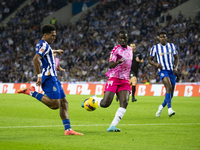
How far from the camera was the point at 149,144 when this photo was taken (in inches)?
232

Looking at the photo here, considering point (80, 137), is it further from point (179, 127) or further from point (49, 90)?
point (179, 127)

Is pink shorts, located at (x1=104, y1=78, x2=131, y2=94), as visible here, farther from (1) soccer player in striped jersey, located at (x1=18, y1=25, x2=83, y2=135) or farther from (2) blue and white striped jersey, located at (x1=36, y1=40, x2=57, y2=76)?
(2) blue and white striped jersey, located at (x1=36, y1=40, x2=57, y2=76)

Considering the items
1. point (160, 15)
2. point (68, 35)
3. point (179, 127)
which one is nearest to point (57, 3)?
point (68, 35)

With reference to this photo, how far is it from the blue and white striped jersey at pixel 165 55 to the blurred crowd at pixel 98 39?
14.9m

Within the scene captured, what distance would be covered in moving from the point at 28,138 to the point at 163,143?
244cm

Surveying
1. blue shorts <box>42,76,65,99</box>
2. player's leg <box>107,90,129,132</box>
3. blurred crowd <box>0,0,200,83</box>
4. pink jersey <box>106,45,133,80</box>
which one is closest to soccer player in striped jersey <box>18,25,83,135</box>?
blue shorts <box>42,76,65,99</box>

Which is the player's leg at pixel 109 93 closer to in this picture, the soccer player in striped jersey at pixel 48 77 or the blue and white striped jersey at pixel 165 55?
the soccer player in striped jersey at pixel 48 77

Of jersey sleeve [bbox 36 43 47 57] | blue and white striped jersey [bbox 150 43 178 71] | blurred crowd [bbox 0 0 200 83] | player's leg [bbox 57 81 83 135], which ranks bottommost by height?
player's leg [bbox 57 81 83 135]

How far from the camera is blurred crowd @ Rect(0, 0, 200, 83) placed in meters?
28.6

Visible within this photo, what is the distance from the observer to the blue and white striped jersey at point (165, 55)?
1106 centimetres

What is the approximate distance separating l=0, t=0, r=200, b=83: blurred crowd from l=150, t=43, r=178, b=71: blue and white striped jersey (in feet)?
49.0

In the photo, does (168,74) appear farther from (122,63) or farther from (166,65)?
(122,63)

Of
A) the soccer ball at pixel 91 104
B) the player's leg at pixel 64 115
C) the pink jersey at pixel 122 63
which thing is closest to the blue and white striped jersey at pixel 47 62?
the player's leg at pixel 64 115

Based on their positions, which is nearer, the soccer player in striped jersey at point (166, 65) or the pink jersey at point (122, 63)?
the pink jersey at point (122, 63)
